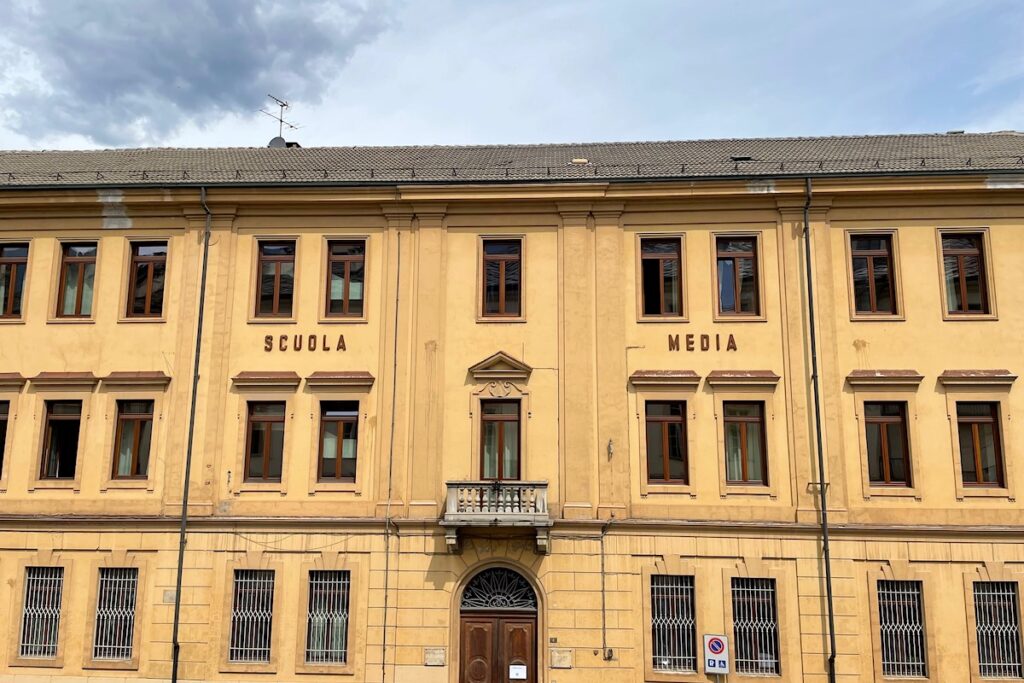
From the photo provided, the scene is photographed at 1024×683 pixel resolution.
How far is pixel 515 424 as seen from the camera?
19875 mm

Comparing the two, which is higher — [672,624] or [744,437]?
[744,437]

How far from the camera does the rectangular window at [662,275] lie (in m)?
20.3

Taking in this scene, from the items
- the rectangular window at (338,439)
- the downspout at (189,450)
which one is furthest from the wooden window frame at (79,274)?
the rectangular window at (338,439)

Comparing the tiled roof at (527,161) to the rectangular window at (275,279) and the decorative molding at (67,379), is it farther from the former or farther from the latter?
the decorative molding at (67,379)

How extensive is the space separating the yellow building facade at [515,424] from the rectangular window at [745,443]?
7cm

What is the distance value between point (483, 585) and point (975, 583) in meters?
10.7

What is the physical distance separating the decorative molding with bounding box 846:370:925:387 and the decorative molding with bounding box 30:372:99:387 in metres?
17.7

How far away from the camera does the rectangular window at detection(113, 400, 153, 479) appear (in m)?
20.1

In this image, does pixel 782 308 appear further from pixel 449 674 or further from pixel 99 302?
pixel 99 302

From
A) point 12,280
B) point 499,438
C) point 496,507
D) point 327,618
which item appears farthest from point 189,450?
point 496,507

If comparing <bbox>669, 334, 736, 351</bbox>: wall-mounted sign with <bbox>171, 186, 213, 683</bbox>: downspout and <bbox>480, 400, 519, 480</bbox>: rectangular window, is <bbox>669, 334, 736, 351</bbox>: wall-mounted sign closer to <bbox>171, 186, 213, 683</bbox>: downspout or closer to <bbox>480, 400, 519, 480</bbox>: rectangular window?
<bbox>480, 400, 519, 480</bbox>: rectangular window

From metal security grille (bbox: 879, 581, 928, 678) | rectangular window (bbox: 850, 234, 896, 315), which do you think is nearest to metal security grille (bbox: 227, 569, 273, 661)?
metal security grille (bbox: 879, 581, 928, 678)

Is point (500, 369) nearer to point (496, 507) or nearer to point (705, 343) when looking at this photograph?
point (496, 507)

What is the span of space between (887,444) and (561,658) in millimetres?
8768
